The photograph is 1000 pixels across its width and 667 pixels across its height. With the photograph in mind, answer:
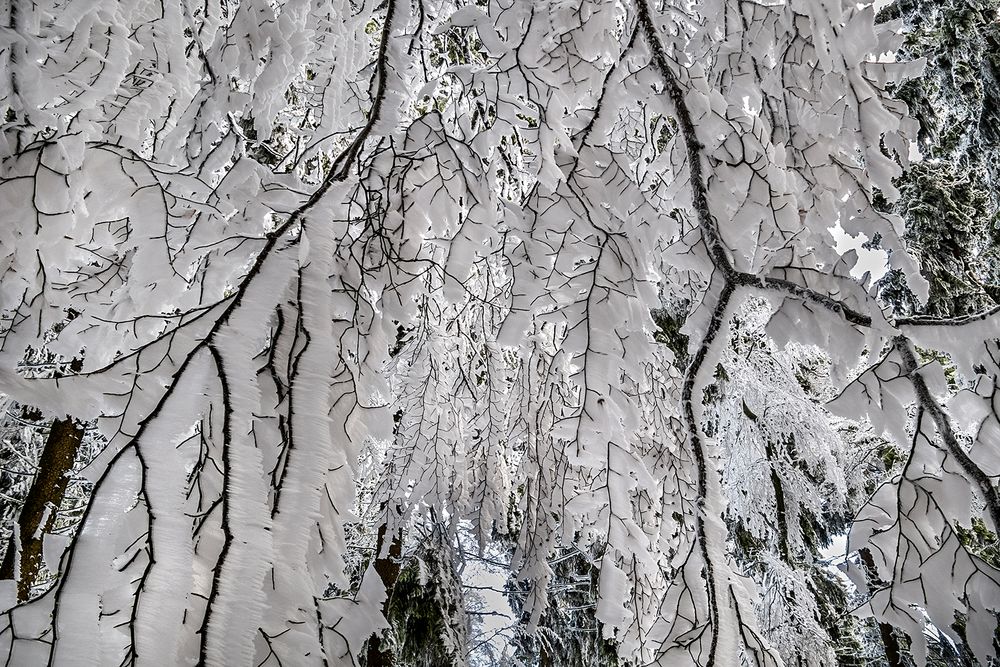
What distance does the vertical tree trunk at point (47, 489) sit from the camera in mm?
3904

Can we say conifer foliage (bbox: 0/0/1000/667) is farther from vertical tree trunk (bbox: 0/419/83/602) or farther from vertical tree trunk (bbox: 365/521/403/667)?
vertical tree trunk (bbox: 0/419/83/602)

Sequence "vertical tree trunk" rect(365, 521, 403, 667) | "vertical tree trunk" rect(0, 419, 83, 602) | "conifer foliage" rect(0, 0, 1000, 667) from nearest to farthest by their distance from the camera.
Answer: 1. "conifer foliage" rect(0, 0, 1000, 667)
2. "vertical tree trunk" rect(365, 521, 403, 667)
3. "vertical tree trunk" rect(0, 419, 83, 602)

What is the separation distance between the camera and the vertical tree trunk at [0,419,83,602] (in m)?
3.90

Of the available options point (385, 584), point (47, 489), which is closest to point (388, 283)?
point (385, 584)

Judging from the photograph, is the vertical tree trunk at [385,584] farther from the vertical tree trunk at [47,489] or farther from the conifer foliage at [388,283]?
the conifer foliage at [388,283]

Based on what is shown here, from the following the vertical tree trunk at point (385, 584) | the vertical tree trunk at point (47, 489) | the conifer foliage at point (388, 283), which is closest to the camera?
the conifer foliage at point (388, 283)

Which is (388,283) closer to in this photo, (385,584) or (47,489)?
(385,584)

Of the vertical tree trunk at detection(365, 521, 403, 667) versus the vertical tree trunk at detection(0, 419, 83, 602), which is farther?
the vertical tree trunk at detection(0, 419, 83, 602)

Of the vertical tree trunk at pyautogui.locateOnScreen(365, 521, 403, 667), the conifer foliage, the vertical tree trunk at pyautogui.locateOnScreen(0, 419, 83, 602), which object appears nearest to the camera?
the conifer foliage

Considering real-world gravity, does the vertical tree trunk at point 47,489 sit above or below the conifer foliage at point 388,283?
above

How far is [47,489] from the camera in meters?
4.07

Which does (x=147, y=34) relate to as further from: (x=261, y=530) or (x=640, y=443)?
(x=640, y=443)

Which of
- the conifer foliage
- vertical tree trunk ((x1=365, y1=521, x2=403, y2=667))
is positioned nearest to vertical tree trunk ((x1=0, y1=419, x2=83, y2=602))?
vertical tree trunk ((x1=365, y1=521, x2=403, y2=667))

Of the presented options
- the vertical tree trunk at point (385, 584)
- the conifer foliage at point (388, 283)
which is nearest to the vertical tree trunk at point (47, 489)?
the vertical tree trunk at point (385, 584)
